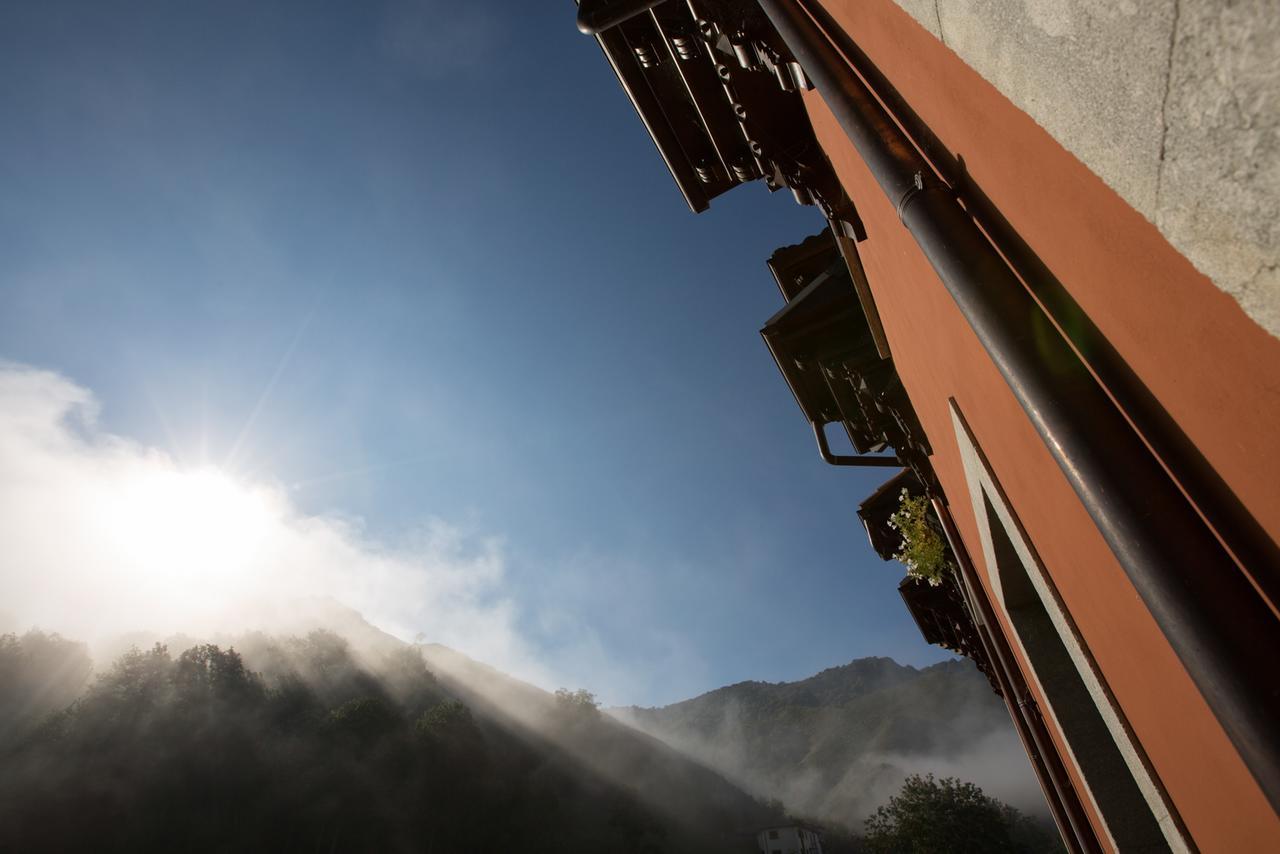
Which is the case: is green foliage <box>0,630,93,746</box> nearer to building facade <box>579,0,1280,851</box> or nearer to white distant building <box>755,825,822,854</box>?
building facade <box>579,0,1280,851</box>

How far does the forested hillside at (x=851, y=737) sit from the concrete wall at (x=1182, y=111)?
121 metres

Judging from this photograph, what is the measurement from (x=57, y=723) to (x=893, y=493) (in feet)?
208

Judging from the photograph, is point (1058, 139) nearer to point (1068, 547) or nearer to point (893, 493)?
point (1068, 547)

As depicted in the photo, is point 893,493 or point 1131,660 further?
point 893,493

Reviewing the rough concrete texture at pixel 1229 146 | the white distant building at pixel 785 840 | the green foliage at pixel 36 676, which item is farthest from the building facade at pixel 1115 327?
the white distant building at pixel 785 840

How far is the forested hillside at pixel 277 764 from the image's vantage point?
39938 millimetres

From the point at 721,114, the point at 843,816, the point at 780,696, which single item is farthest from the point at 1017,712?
the point at 780,696

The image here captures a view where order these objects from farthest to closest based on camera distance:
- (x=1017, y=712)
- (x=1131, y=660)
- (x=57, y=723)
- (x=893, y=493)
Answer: (x=57, y=723) → (x=893, y=493) → (x=1017, y=712) → (x=1131, y=660)

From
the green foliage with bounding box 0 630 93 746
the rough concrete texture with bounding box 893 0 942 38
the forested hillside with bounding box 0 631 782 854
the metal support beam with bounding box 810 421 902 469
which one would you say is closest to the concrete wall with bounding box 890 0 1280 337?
the rough concrete texture with bounding box 893 0 942 38

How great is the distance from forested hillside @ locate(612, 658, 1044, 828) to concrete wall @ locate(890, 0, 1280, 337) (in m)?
121

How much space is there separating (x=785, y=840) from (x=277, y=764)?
205 ft

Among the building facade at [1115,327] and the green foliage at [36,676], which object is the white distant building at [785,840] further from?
the building facade at [1115,327]

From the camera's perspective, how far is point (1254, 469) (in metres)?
0.86

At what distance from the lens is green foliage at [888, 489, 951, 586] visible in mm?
6180
